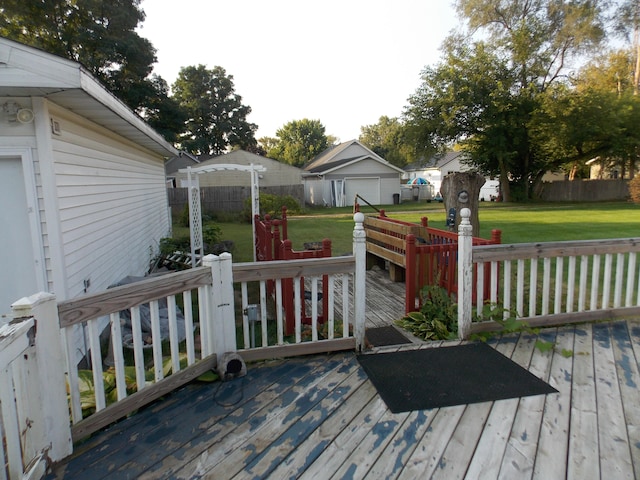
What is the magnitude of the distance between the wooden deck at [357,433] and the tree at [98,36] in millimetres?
22052

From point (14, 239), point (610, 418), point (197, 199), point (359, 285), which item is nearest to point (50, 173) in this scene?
point (14, 239)

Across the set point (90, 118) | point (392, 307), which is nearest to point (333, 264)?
point (392, 307)

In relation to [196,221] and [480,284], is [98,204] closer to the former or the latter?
[196,221]

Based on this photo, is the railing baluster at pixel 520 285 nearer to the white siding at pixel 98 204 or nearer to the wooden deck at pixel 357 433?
the wooden deck at pixel 357 433

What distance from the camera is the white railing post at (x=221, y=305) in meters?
2.92

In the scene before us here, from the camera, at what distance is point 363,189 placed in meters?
26.8

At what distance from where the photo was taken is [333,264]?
10.6 ft

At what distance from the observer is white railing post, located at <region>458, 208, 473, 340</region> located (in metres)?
3.49

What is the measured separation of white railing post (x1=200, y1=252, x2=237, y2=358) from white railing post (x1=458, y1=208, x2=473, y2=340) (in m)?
1.92

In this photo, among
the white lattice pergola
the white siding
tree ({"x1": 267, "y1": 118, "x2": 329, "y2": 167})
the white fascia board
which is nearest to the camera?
the white fascia board

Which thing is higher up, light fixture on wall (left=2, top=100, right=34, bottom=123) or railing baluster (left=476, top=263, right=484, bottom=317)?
light fixture on wall (left=2, top=100, right=34, bottom=123)

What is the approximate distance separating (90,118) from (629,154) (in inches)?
1118

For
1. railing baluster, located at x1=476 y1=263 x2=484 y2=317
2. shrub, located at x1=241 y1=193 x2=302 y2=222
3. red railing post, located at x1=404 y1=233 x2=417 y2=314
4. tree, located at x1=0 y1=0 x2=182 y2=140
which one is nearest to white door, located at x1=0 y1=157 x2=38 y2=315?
red railing post, located at x1=404 y1=233 x2=417 y2=314

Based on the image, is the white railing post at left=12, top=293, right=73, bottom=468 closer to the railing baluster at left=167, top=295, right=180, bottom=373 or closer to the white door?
the railing baluster at left=167, top=295, right=180, bottom=373
